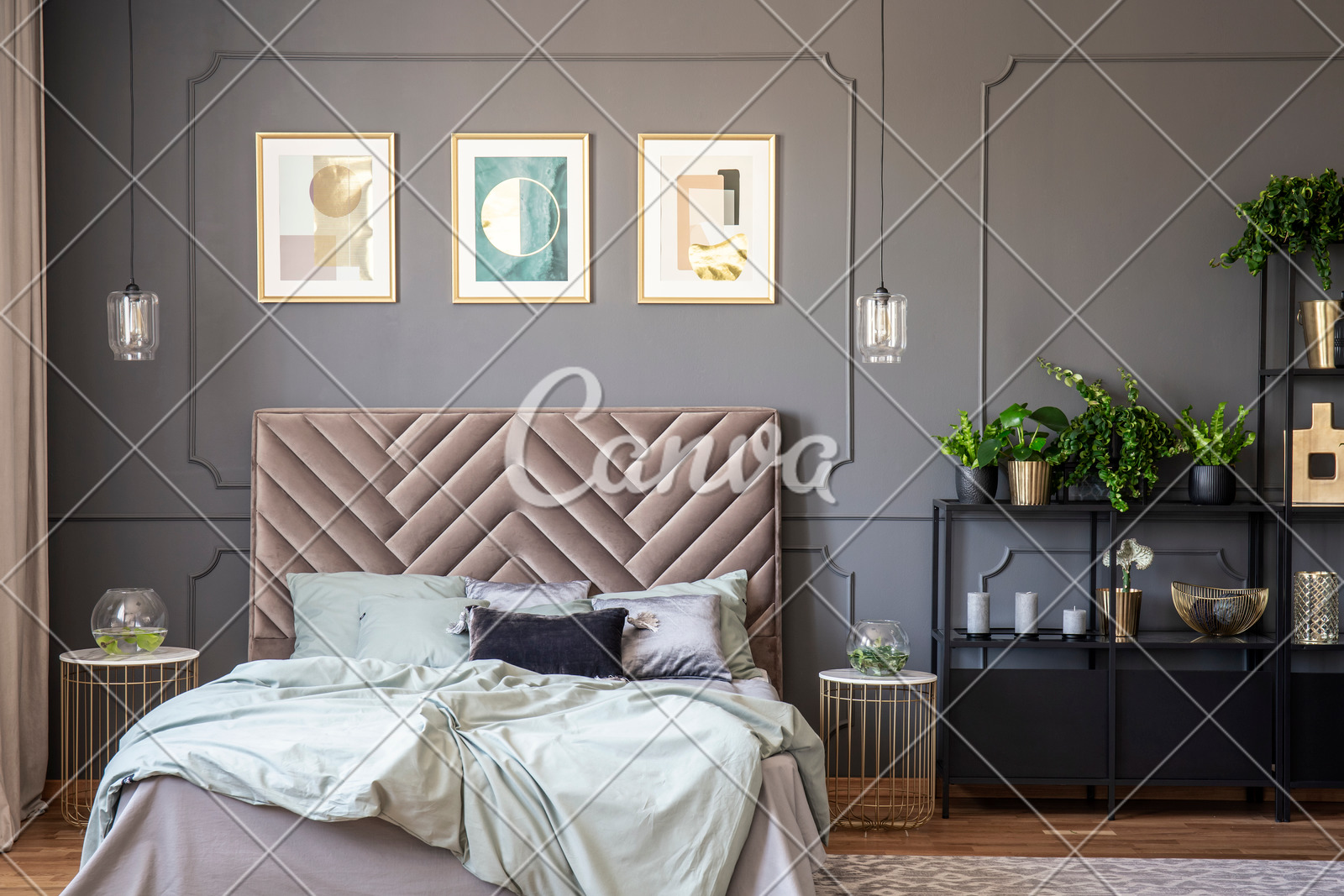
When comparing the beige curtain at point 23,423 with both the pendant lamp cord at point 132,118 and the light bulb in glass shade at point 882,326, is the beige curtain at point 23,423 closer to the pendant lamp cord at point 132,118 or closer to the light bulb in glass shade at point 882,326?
the pendant lamp cord at point 132,118

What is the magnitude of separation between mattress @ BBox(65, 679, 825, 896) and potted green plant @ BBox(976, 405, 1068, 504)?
183cm

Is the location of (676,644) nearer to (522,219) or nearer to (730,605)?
(730,605)

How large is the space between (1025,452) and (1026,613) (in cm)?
60

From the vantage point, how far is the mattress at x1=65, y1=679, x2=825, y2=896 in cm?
240

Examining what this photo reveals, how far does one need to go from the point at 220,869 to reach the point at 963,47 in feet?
12.2

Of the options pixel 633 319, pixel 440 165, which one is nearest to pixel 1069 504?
pixel 633 319

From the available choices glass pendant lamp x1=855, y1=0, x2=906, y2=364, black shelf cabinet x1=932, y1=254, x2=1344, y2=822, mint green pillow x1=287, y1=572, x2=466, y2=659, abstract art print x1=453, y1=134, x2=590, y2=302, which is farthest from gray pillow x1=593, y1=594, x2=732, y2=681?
abstract art print x1=453, y1=134, x2=590, y2=302

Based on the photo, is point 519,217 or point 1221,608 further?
point 519,217

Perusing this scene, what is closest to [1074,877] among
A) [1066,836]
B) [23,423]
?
[1066,836]

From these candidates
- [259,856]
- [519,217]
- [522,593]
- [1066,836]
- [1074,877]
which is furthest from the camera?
[519,217]

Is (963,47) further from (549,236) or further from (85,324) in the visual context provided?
(85,324)

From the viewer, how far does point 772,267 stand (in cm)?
396

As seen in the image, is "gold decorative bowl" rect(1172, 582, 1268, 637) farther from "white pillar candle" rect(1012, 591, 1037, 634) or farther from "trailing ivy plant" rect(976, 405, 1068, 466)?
"trailing ivy plant" rect(976, 405, 1068, 466)

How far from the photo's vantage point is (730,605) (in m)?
3.71
